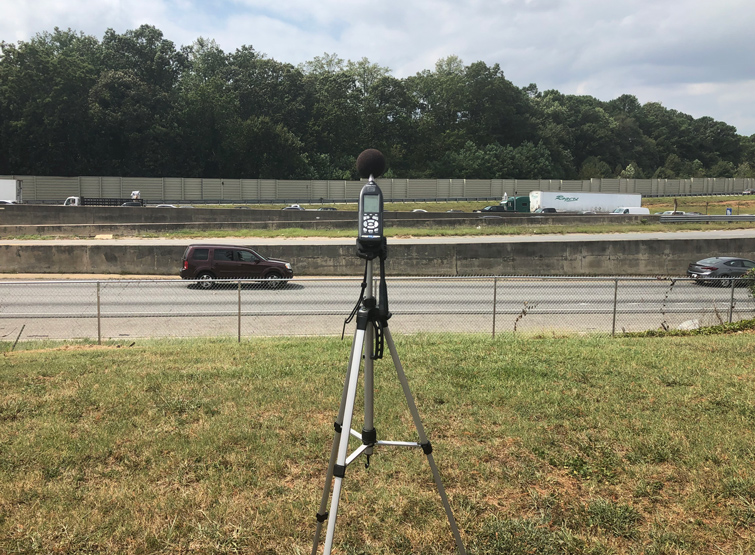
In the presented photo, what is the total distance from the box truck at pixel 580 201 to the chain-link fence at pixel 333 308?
119 feet

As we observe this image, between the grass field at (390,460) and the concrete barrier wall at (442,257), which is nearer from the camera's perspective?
the grass field at (390,460)

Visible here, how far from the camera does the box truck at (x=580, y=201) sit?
58.1 metres

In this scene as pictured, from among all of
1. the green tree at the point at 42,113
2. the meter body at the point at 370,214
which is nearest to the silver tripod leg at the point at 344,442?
the meter body at the point at 370,214

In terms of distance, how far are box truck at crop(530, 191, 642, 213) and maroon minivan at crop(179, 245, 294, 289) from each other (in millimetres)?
39554

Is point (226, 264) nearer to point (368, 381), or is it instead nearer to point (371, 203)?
point (368, 381)

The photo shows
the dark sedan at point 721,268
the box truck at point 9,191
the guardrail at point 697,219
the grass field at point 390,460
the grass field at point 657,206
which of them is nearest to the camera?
the grass field at point 390,460

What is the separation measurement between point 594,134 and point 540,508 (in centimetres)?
12651

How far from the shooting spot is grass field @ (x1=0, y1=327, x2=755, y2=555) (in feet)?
13.3

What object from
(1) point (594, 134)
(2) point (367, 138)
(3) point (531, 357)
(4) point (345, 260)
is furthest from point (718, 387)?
(1) point (594, 134)

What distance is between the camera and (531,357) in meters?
8.63

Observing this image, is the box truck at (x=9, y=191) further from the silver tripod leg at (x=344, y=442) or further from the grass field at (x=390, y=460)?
the silver tripod leg at (x=344, y=442)

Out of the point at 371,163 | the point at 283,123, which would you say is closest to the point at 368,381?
the point at 371,163

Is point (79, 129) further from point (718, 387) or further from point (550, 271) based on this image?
point (718, 387)

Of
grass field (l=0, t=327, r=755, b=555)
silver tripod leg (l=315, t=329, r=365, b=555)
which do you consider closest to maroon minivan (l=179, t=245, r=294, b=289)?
grass field (l=0, t=327, r=755, b=555)
